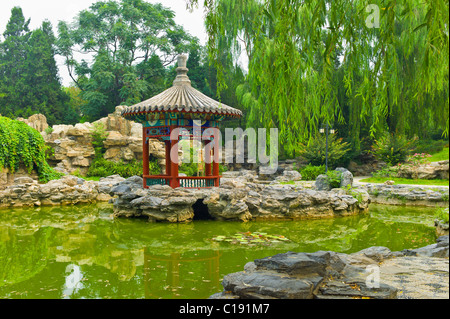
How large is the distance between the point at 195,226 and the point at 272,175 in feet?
34.5

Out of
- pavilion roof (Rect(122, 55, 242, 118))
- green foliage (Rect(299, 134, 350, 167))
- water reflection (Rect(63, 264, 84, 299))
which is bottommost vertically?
water reflection (Rect(63, 264, 84, 299))

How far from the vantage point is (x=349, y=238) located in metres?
6.01

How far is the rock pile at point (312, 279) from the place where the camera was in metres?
2.59

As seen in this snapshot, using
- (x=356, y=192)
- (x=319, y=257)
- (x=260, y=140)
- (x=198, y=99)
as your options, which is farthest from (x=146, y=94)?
(x=319, y=257)

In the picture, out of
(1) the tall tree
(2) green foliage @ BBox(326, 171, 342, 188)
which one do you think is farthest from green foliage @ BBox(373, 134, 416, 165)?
(1) the tall tree

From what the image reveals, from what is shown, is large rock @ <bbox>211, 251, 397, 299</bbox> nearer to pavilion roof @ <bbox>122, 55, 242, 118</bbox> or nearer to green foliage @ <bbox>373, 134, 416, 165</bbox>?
pavilion roof @ <bbox>122, 55, 242, 118</bbox>

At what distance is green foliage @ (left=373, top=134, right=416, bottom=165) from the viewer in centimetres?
1423

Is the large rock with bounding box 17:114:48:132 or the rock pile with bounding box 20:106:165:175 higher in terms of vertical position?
the large rock with bounding box 17:114:48:132

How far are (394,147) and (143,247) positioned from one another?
11810mm

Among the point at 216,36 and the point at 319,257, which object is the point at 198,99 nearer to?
the point at 216,36

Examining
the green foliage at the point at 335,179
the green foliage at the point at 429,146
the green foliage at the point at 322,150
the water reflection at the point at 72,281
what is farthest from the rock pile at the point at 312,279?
the green foliage at the point at 429,146

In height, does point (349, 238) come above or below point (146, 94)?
below

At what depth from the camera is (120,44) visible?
23.0 meters

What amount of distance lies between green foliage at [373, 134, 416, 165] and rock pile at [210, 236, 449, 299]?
38.0 ft
